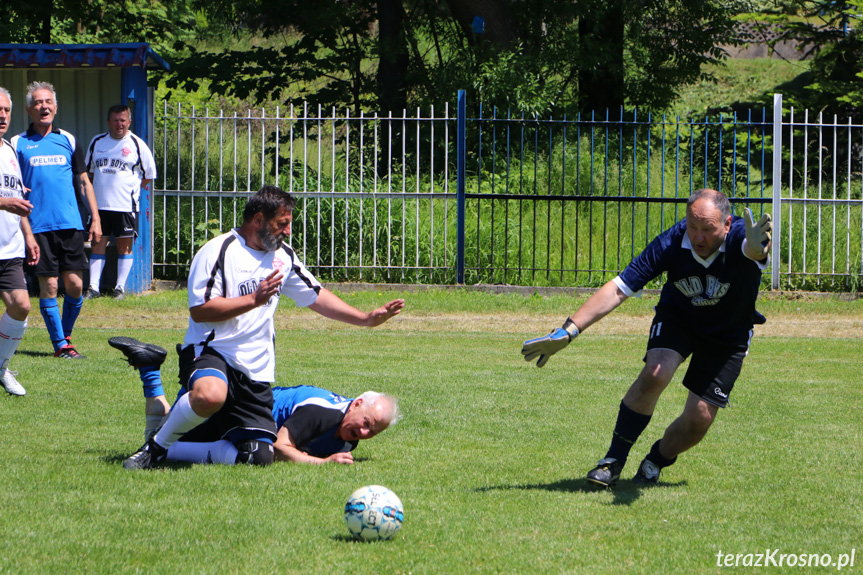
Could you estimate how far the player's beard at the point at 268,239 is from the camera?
215 inches

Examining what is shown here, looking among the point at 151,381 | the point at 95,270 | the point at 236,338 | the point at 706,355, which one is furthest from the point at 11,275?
the point at 706,355

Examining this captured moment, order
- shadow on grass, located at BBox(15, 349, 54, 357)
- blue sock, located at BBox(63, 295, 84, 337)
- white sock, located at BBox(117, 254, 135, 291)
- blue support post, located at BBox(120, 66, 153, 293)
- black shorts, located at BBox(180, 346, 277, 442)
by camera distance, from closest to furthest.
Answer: black shorts, located at BBox(180, 346, 277, 442) → shadow on grass, located at BBox(15, 349, 54, 357) → blue sock, located at BBox(63, 295, 84, 337) → white sock, located at BBox(117, 254, 135, 291) → blue support post, located at BBox(120, 66, 153, 293)

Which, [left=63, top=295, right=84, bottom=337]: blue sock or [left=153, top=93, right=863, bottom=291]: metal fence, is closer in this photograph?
[left=63, top=295, right=84, bottom=337]: blue sock

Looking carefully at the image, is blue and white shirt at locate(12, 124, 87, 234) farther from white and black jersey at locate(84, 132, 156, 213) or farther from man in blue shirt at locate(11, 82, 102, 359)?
white and black jersey at locate(84, 132, 156, 213)

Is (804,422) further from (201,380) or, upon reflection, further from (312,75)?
(312,75)

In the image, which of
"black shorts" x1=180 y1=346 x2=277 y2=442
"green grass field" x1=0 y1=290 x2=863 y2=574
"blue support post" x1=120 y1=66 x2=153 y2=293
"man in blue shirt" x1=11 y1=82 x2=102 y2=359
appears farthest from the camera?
"blue support post" x1=120 y1=66 x2=153 y2=293

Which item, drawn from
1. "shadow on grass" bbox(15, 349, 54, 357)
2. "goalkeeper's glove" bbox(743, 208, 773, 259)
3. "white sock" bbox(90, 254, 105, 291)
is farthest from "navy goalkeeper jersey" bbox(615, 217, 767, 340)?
"white sock" bbox(90, 254, 105, 291)

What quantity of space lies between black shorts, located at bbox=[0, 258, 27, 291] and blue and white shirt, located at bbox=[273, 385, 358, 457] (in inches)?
108

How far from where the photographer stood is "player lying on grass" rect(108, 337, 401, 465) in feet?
18.4

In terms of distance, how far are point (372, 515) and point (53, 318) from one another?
571 cm

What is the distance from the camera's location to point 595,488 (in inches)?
205

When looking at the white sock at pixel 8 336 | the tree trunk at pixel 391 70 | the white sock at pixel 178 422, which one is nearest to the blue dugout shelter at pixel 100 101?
the white sock at pixel 8 336

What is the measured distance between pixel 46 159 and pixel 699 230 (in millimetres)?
6300

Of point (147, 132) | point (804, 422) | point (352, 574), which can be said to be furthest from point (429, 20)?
point (352, 574)
